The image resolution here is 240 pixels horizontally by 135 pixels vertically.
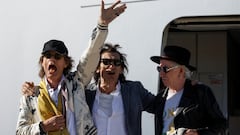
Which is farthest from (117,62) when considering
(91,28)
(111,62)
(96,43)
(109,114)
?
(91,28)

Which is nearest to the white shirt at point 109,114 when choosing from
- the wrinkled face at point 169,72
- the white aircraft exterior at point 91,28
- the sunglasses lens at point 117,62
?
the sunglasses lens at point 117,62

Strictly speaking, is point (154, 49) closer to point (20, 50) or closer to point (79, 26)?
point (79, 26)

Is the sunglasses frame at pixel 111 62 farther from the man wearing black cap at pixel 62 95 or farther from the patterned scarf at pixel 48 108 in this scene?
the patterned scarf at pixel 48 108

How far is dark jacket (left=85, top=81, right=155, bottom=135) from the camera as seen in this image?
251cm

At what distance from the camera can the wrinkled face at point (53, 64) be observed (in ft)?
8.03

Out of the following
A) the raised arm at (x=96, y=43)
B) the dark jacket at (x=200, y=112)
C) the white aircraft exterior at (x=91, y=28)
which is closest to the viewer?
the dark jacket at (x=200, y=112)

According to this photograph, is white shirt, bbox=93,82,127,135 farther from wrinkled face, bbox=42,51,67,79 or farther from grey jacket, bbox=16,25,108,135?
wrinkled face, bbox=42,51,67,79

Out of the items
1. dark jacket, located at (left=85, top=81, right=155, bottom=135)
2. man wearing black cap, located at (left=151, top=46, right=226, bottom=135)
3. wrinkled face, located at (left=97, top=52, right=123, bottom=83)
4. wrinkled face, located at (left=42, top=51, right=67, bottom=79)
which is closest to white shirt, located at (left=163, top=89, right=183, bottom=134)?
man wearing black cap, located at (left=151, top=46, right=226, bottom=135)

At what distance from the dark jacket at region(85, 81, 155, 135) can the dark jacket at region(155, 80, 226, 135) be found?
0.79 feet

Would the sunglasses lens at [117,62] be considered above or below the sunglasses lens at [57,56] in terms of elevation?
below

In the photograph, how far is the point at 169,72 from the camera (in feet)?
8.12

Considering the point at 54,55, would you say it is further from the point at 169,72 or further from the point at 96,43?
the point at 169,72

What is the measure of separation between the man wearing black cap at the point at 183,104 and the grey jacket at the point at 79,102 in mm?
366

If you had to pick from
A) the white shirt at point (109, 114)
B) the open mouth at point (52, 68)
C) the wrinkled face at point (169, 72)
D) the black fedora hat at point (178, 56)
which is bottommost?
the white shirt at point (109, 114)
